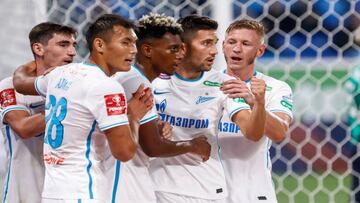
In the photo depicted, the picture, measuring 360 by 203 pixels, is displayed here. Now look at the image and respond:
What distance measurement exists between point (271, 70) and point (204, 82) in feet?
4.83

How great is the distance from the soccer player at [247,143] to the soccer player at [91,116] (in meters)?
0.66

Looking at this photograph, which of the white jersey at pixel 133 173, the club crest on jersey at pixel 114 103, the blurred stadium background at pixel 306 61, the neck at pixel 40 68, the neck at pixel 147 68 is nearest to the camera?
the club crest on jersey at pixel 114 103

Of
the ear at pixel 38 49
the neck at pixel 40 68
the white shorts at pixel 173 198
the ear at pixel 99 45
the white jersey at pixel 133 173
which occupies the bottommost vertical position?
the white shorts at pixel 173 198

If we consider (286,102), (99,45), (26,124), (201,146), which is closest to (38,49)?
(26,124)

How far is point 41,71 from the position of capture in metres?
3.79

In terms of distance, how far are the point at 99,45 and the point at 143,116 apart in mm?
284

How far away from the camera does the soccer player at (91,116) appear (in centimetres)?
303

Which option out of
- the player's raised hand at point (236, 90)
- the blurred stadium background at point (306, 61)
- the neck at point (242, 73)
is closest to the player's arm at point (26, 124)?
the player's raised hand at point (236, 90)

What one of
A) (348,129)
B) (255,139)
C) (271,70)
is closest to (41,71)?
(255,139)

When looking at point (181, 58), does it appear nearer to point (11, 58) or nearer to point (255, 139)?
point (255, 139)

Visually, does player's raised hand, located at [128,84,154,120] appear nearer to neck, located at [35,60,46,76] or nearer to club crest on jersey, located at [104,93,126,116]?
club crest on jersey, located at [104,93,126,116]

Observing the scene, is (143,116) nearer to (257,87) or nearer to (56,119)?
(56,119)

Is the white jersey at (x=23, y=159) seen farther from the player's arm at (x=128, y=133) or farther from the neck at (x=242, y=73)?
the neck at (x=242, y=73)

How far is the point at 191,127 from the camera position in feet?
11.8
